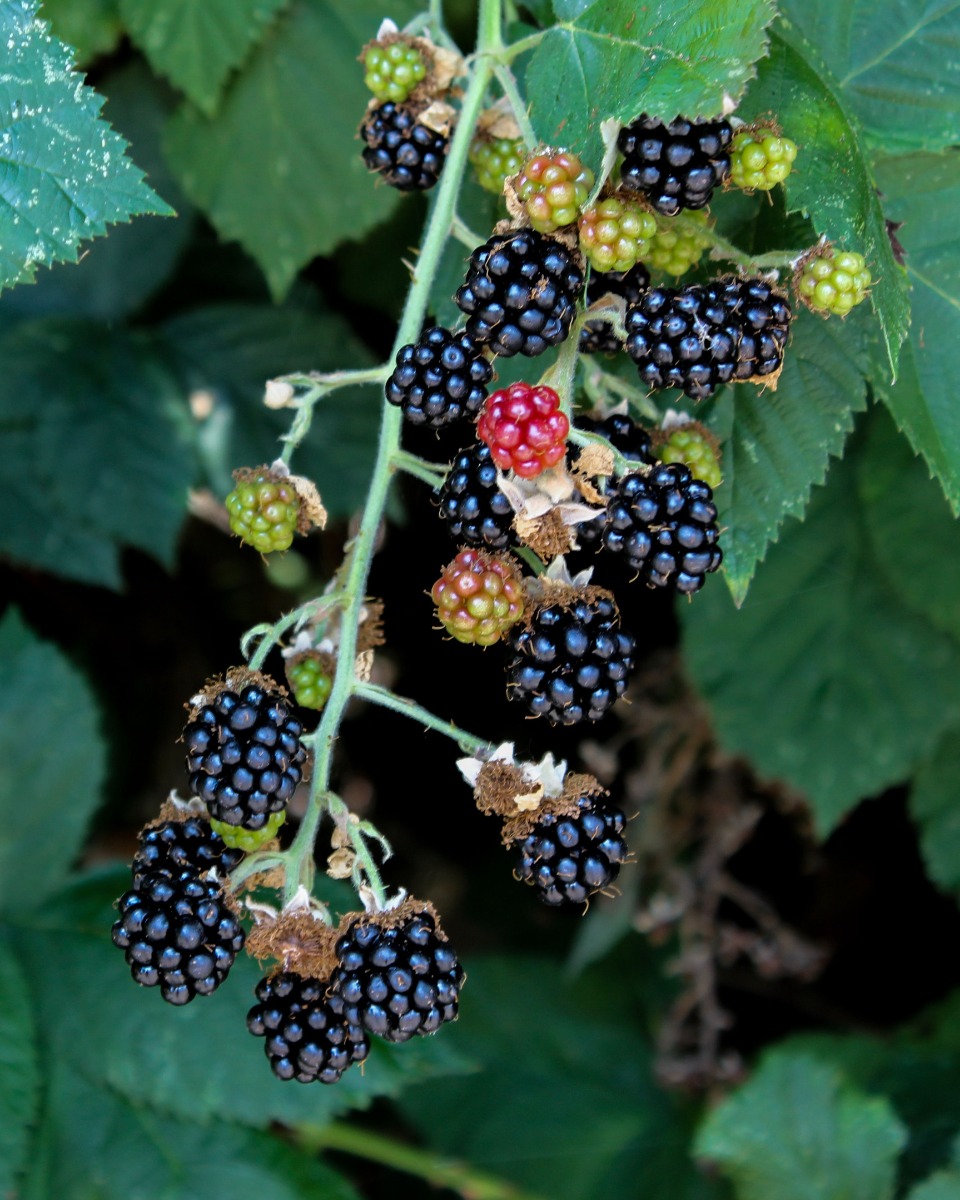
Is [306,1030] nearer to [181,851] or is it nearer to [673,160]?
[181,851]

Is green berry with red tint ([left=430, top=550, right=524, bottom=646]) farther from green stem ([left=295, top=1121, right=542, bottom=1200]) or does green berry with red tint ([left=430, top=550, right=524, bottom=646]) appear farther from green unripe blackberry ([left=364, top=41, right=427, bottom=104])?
green stem ([left=295, top=1121, right=542, bottom=1200])

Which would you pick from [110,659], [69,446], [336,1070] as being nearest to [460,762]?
[336,1070]

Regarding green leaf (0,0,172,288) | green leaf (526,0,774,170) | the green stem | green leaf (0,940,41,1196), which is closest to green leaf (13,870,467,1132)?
green leaf (0,940,41,1196)

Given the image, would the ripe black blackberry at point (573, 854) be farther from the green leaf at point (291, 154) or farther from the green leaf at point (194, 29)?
the green leaf at point (194, 29)

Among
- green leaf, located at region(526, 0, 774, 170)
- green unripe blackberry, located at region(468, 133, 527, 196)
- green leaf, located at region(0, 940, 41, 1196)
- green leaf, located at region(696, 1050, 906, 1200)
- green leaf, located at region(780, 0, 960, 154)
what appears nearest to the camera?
green leaf, located at region(526, 0, 774, 170)

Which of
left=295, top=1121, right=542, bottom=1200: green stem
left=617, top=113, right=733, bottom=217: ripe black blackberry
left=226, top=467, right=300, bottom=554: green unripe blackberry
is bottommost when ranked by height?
left=295, top=1121, right=542, bottom=1200: green stem

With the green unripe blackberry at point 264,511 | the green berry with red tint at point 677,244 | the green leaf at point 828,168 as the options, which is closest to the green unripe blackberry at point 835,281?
the green leaf at point 828,168
